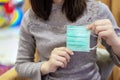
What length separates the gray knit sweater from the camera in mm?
888

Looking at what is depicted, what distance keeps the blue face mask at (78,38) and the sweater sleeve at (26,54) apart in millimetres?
190

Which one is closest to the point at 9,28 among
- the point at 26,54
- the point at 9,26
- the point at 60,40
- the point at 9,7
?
the point at 9,26

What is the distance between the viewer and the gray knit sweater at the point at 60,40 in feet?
2.91

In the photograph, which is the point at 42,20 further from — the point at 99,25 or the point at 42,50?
the point at 99,25

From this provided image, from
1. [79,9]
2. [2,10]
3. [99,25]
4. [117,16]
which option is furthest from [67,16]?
[2,10]

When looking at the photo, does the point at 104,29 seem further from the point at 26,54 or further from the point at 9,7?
the point at 9,7

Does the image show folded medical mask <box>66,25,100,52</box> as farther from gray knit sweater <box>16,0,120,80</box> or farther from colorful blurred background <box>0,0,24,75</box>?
colorful blurred background <box>0,0,24,75</box>

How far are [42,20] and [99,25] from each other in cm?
25

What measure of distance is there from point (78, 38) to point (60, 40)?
98mm

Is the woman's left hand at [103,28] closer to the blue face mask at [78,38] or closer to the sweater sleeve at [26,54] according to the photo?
the blue face mask at [78,38]

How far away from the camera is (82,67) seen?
0.89 meters

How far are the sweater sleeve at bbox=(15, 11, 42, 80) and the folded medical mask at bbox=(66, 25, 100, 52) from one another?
19cm

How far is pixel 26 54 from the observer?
993 mm

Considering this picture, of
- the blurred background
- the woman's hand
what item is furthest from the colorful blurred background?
the woman's hand
